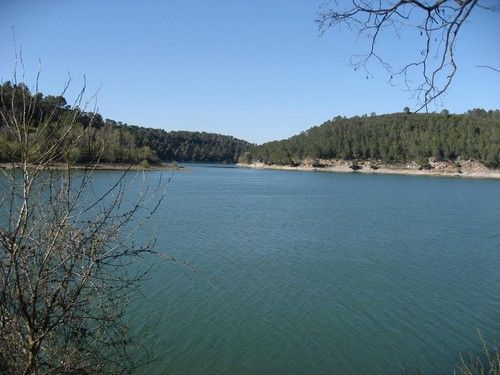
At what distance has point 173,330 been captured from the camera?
37.6ft

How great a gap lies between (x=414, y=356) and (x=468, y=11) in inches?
393

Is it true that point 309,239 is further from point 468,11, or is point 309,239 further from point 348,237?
point 468,11

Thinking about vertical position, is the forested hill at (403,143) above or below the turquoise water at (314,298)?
above

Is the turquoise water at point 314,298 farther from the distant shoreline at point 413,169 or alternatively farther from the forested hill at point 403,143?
the distant shoreline at point 413,169

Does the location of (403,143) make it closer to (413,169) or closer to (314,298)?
(413,169)

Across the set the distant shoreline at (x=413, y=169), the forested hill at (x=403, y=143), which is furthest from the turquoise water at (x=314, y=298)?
the distant shoreline at (x=413, y=169)

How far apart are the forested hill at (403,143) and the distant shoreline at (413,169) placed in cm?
184

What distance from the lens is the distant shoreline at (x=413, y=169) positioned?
115188 mm

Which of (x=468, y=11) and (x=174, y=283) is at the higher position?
(x=468, y=11)

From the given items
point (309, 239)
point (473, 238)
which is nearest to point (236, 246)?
point (309, 239)

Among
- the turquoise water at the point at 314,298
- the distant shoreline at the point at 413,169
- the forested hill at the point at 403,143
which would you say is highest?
the forested hill at the point at 403,143

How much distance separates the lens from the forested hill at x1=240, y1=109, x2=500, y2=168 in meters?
120

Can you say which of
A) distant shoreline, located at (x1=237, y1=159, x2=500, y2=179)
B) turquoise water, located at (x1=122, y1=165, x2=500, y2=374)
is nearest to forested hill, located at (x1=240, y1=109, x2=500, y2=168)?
distant shoreline, located at (x1=237, y1=159, x2=500, y2=179)

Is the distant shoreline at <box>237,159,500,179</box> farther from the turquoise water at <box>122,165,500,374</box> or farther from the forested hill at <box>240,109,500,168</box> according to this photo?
the turquoise water at <box>122,165,500,374</box>
